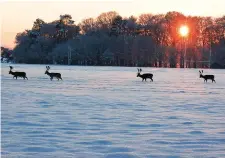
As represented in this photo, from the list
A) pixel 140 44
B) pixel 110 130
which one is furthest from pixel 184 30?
pixel 110 130

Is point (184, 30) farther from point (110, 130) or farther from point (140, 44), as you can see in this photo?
point (110, 130)

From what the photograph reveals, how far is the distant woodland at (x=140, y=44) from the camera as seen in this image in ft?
270

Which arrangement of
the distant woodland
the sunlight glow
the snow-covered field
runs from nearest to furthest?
the snow-covered field, the distant woodland, the sunlight glow

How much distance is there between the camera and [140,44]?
3273 inches

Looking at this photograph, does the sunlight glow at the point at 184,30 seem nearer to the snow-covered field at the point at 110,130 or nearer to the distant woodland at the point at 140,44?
the distant woodland at the point at 140,44

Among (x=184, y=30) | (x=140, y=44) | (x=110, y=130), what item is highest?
(x=184, y=30)

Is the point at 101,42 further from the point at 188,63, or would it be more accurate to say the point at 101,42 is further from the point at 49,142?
the point at 49,142

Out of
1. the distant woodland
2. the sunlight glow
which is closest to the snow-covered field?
the distant woodland

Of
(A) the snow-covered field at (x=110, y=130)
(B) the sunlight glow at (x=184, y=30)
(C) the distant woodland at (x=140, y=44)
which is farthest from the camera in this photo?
(B) the sunlight glow at (x=184, y=30)

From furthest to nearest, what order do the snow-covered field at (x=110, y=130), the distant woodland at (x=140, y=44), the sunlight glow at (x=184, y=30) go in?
the sunlight glow at (x=184, y=30) < the distant woodland at (x=140, y=44) < the snow-covered field at (x=110, y=130)

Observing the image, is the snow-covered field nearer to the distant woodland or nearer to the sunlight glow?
the distant woodland

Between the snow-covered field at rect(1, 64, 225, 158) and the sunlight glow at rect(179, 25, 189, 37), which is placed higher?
the sunlight glow at rect(179, 25, 189, 37)

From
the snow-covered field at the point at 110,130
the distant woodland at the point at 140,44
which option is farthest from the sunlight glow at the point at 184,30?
the snow-covered field at the point at 110,130

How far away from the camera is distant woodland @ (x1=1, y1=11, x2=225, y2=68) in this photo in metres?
82.2
